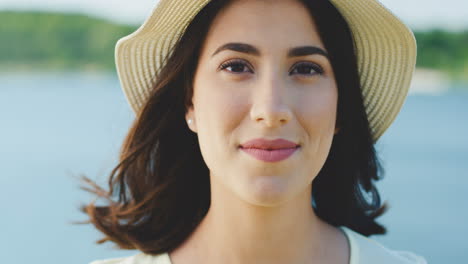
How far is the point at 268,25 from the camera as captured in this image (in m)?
2.06

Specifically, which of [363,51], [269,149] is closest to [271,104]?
[269,149]

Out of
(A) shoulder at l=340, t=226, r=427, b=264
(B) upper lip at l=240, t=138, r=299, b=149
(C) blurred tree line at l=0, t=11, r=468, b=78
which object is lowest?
(C) blurred tree line at l=0, t=11, r=468, b=78

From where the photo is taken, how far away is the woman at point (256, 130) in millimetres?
2047

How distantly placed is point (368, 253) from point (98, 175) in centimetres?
104

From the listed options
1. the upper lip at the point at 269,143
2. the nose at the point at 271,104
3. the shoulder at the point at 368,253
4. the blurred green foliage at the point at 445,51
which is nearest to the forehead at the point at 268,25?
the nose at the point at 271,104

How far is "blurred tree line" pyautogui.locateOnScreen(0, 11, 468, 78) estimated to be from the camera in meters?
22.6

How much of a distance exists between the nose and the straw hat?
0.34 meters

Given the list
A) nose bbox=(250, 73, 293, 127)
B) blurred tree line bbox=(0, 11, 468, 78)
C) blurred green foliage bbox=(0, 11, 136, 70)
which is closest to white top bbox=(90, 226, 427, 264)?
nose bbox=(250, 73, 293, 127)

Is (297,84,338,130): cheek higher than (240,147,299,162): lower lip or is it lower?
higher

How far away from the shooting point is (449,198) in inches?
260

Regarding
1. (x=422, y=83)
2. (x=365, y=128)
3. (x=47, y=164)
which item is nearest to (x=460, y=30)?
(x=422, y=83)

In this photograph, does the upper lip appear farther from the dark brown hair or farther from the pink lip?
the dark brown hair

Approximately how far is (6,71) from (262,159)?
20.9 meters

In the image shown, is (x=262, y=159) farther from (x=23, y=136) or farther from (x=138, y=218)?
(x=23, y=136)
